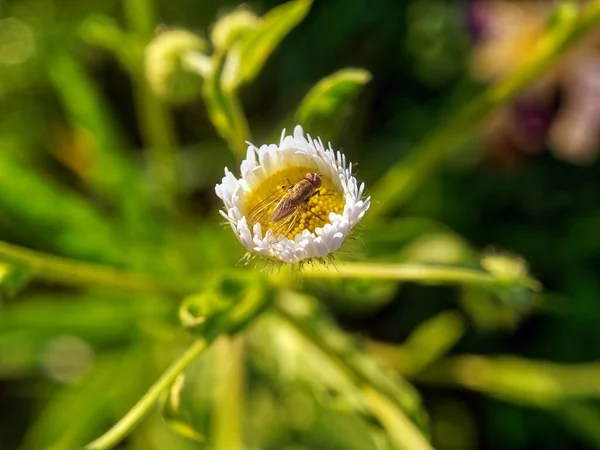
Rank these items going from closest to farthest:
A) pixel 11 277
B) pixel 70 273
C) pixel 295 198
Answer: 1. pixel 295 198
2. pixel 11 277
3. pixel 70 273

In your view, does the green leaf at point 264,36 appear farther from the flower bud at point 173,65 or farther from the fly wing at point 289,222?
the fly wing at point 289,222

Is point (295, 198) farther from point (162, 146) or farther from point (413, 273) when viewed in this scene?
point (162, 146)

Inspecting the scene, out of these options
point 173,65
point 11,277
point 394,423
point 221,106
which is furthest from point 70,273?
point 394,423

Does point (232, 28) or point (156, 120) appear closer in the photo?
point (232, 28)

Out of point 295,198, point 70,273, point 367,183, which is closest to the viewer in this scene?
point 295,198

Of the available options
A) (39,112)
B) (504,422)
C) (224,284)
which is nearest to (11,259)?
(224,284)

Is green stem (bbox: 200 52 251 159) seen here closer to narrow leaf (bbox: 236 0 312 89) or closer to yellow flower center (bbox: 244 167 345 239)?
narrow leaf (bbox: 236 0 312 89)
